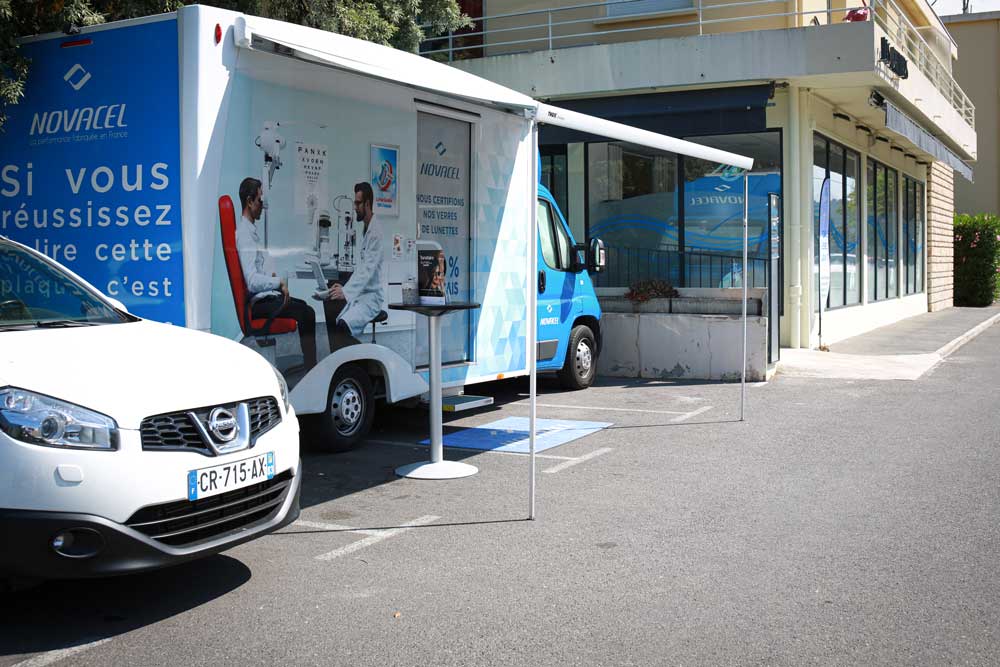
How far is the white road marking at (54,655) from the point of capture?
3.97 meters

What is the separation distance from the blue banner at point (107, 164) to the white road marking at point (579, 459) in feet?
9.52

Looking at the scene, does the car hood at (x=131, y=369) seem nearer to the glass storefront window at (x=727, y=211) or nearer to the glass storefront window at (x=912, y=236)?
the glass storefront window at (x=727, y=211)

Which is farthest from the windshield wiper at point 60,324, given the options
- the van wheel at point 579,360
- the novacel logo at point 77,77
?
the van wheel at point 579,360

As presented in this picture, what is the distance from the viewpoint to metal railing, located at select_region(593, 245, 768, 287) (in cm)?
1622

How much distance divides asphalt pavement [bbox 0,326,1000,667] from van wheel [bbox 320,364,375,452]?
0.19m

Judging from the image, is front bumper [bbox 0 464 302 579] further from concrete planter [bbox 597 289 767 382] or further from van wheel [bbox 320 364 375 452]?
A: concrete planter [bbox 597 289 767 382]

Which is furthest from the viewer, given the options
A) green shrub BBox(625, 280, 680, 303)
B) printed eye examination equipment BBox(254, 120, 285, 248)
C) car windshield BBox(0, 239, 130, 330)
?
green shrub BBox(625, 280, 680, 303)

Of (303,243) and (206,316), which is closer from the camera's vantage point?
(206,316)

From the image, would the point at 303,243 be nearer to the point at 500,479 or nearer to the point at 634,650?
the point at 500,479

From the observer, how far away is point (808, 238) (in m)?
15.8

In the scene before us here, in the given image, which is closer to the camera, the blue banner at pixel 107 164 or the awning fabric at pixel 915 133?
the blue banner at pixel 107 164

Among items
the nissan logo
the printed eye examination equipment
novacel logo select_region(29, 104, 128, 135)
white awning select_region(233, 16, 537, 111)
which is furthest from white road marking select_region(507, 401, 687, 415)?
the nissan logo

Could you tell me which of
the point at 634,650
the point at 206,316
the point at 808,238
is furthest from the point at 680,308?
the point at 634,650

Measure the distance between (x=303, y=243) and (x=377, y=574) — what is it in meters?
2.94
